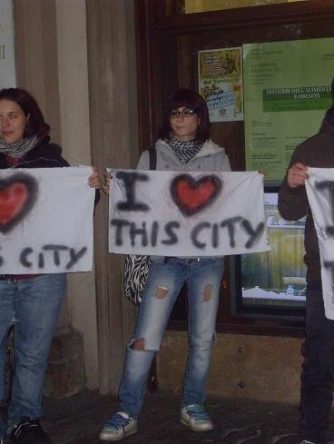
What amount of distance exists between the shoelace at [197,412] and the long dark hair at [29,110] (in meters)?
1.72

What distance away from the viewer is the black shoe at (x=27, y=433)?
4789 mm

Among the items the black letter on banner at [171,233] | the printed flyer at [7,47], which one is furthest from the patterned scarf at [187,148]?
the printed flyer at [7,47]

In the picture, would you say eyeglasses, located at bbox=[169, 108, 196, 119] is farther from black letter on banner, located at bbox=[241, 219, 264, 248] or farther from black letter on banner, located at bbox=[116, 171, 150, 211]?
black letter on banner, located at bbox=[241, 219, 264, 248]

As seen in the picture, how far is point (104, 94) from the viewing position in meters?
5.73

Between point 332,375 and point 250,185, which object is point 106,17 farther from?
point 332,375

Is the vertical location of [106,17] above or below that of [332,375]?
above

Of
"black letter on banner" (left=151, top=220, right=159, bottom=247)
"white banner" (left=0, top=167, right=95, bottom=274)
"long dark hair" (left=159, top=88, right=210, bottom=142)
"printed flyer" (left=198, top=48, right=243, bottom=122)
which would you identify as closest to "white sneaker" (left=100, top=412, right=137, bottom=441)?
"white banner" (left=0, top=167, right=95, bottom=274)

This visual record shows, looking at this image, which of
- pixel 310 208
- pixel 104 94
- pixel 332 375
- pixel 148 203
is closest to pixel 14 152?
pixel 148 203

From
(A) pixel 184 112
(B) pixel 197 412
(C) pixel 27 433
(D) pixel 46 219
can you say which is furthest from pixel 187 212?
(C) pixel 27 433

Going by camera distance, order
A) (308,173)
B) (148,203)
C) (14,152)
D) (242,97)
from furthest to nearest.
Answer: (242,97) < (148,203) < (14,152) < (308,173)

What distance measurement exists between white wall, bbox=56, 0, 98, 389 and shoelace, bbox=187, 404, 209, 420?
43.0 inches

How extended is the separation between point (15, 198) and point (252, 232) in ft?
4.24

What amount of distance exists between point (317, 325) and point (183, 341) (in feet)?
5.55

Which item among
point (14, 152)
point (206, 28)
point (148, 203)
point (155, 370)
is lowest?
point (155, 370)
